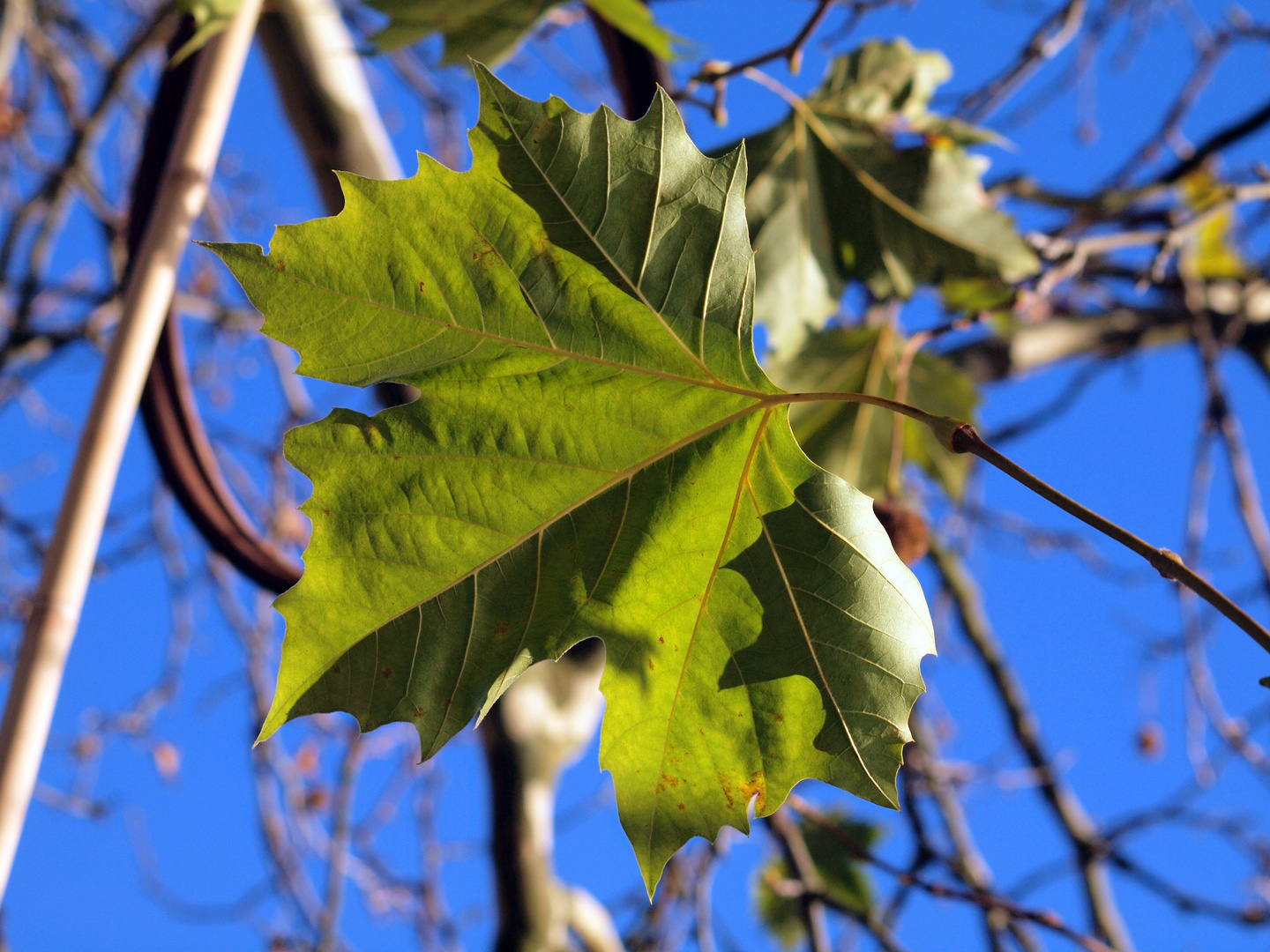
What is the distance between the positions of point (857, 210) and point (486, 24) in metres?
0.45

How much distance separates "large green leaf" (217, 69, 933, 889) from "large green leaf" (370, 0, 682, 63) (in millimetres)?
489

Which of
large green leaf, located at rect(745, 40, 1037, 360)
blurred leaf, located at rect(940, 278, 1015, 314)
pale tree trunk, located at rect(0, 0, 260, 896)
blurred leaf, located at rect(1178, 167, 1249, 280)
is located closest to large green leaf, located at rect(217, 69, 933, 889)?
pale tree trunk, located at rect(0, 0, 260, 896)

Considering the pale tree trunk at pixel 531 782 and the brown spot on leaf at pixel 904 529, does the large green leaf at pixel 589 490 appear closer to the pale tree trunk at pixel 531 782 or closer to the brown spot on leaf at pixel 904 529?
the brown spot on leaf at pixel 904 529

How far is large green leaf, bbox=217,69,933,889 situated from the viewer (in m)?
0.53

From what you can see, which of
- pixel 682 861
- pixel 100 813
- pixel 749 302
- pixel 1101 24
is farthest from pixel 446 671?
pixel 1101 24

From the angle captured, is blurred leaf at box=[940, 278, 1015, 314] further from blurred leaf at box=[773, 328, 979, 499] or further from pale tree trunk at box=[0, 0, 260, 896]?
pale tree trunk at box=[0, 0, 260, 896]

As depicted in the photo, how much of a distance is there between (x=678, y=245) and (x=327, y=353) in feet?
0.68

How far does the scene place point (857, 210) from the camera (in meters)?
1.11

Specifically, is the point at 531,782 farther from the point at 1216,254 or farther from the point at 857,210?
the point at 1216,254

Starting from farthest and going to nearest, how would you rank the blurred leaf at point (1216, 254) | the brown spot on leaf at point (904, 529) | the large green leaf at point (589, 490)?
the blurred leaf at point (1216, 254)
the brown spot on leaf at point (904, 529)
the large green leaf at point (589, 490)

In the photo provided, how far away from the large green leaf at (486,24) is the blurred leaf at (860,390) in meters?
0.38

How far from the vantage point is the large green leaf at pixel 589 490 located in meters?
0.53

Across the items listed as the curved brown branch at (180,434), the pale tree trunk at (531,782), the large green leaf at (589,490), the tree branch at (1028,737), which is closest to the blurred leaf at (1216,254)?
the tree branch at (1028,737)

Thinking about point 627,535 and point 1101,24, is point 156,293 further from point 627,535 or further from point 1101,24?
point 1101,24
